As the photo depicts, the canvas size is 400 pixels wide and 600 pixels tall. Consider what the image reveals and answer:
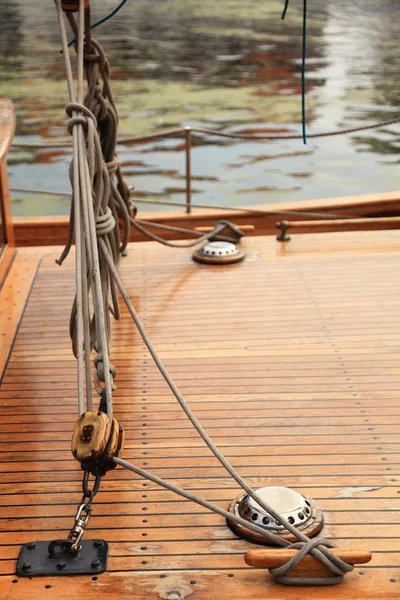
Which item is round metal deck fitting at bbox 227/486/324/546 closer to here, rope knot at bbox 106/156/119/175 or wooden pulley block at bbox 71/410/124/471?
wooden pulley block at bbox 71/410/124/471

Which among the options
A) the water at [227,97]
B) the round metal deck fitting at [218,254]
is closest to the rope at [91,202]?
the round metal deck fitting at [218,254]

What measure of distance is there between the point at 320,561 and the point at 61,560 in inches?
20.8

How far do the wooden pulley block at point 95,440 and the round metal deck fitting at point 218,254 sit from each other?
2.06 metres

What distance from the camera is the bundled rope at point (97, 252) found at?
64.7 inches

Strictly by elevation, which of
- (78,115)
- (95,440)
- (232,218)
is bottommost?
(232,218)

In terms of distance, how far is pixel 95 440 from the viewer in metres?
Result: 1.54

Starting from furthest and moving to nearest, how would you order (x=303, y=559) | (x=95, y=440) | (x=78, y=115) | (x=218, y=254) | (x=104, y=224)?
(x=218, y=254) < (x=104, y=224) < (x=78, y=115) < (x=303, y=559) < (x=95, y=440)

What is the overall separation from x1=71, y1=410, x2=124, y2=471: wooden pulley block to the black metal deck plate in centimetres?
26

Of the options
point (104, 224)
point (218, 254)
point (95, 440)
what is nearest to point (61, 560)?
point (95, 440)

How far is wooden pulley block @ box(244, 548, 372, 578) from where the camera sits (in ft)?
5.33

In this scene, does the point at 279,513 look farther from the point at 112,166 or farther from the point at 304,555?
the point at 112,166

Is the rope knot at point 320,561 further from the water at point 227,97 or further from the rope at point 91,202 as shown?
the water at point 227,97

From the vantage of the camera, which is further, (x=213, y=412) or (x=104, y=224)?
(x=213, y=412)

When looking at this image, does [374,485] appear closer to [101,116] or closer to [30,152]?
[101,116]
